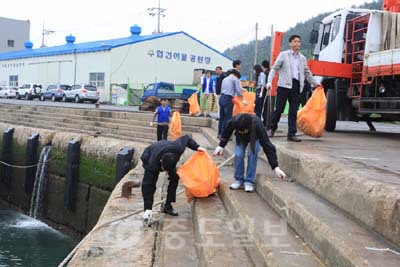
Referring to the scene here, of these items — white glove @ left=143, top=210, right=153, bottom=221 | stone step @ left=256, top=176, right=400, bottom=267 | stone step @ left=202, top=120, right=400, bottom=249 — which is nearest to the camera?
stone step @ left=256, top=176, right=400, bottom=267

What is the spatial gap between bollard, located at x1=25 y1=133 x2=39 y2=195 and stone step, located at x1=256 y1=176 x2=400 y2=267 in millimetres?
11221

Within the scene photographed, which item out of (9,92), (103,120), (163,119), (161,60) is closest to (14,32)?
(9,92)

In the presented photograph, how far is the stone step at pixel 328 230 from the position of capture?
309 cm

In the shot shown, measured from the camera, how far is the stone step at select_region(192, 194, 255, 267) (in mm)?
3971

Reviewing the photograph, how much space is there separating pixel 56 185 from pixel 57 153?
958mm

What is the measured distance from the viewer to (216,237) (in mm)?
4508

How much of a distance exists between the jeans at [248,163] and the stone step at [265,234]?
0.73ft

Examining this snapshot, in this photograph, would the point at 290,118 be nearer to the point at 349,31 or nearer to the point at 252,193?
the point at 252,193

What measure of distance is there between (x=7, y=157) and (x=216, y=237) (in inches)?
526

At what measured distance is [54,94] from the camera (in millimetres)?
36031

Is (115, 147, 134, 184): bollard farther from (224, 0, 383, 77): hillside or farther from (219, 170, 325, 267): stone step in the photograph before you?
(224, 0, 383, 77): hillside

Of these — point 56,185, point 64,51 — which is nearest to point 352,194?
point 56,185

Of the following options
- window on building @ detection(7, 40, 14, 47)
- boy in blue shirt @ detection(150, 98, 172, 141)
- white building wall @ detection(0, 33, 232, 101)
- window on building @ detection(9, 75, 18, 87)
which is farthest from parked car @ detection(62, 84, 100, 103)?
window on building @ detection(7, 40, 14, 47)

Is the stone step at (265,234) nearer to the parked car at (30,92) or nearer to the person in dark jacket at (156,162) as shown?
the person in dark jacket at (156,162)
